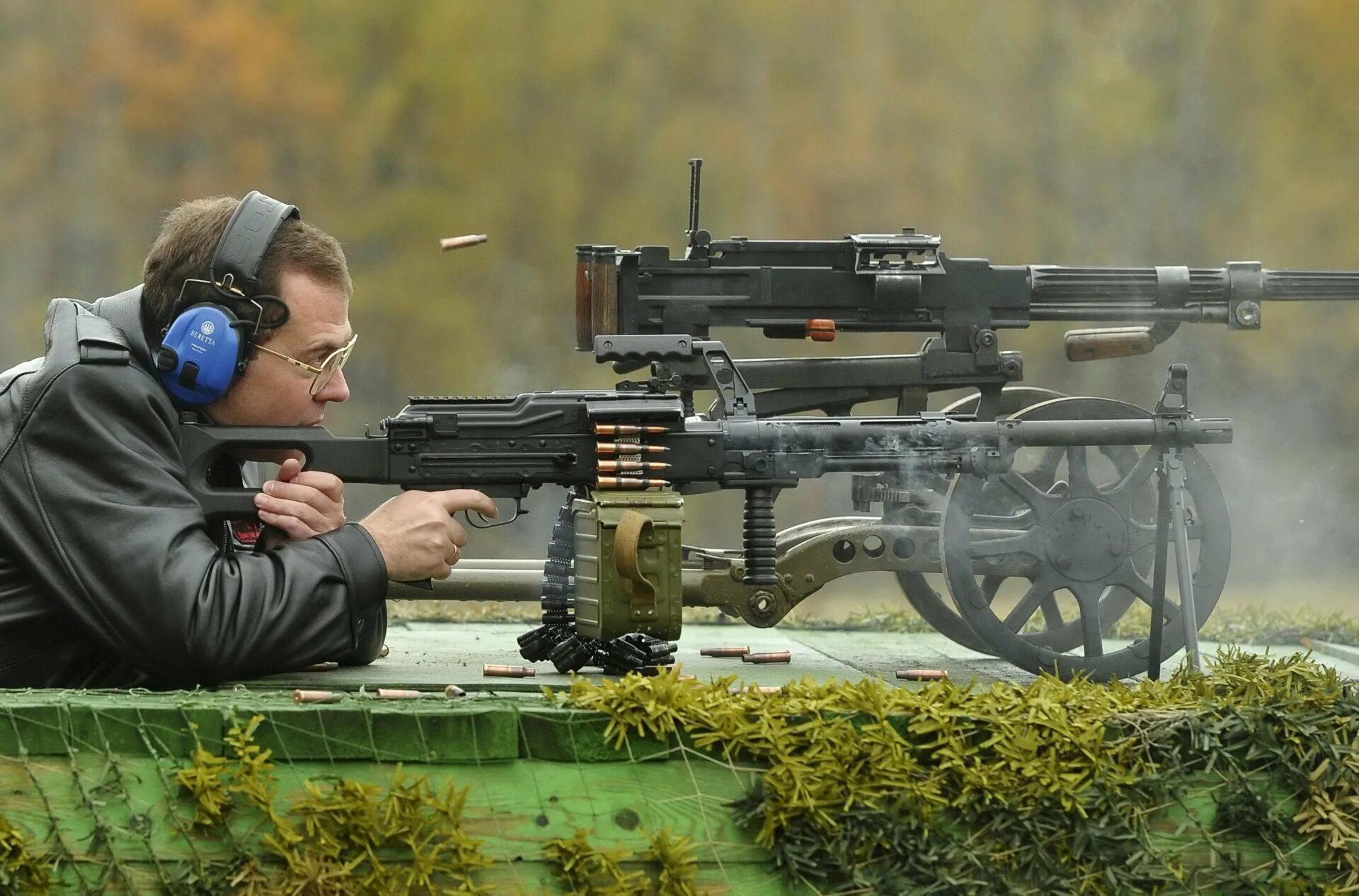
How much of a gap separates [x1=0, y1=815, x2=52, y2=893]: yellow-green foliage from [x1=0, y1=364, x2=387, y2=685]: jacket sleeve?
0.54 meters

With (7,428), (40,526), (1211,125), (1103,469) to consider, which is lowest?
(1103,469)

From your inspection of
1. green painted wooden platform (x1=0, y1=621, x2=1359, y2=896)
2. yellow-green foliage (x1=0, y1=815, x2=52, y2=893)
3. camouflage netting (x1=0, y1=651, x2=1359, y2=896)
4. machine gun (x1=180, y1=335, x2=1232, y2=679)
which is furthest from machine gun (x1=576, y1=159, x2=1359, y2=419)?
yellow-green foliage (x1=0, y1=815, x2=52, y2=893)

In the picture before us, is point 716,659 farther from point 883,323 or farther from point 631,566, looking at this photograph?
point 883,323

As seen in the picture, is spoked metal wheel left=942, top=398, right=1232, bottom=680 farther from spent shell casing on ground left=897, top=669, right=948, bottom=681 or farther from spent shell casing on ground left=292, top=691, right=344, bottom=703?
spent shell casing on ground left=292, top=691, right=344, bottom=703

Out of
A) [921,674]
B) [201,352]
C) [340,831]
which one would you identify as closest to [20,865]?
[340,831]

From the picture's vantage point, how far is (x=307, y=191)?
870 centimetres

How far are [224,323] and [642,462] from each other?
43.6 inches

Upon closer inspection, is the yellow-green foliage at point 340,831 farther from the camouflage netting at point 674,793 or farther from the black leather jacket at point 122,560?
the black leather jacket at point 122,560

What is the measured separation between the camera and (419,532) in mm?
3783

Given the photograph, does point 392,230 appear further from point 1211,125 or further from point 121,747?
point 121,747

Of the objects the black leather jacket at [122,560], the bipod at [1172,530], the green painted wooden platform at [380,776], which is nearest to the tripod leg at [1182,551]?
the bipod at [1172,530]

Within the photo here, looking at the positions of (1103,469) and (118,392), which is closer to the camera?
(118,392)

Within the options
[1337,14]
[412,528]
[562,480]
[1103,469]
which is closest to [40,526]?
[412,528]

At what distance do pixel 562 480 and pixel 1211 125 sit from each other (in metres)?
5.83
